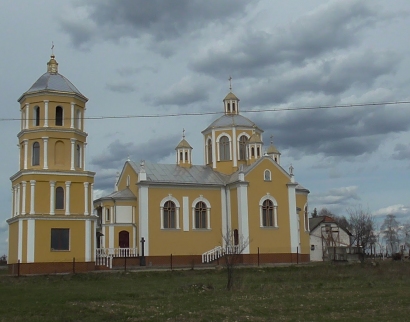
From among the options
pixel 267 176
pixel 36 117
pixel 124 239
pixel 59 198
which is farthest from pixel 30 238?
pixel 267 176

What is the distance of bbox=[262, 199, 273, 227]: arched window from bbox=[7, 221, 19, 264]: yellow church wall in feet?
63.6

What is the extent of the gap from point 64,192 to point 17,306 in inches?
769

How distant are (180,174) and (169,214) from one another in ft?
13.0

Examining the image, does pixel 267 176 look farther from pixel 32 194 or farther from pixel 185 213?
pixel 32 194

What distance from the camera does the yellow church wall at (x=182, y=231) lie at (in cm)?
4391

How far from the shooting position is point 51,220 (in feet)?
118

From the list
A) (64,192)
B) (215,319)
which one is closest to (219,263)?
(64,192)

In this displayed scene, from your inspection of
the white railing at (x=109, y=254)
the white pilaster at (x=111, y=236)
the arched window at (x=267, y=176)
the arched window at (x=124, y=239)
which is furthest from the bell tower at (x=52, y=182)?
the arched window at (x=267, y=176)

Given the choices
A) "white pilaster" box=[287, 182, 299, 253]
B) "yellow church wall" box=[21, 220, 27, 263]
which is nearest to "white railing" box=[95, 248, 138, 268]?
"yellow church wall" box=[21, 220, 27, 263]

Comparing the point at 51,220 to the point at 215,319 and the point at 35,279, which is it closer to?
the point at 35,279

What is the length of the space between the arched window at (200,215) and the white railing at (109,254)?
223 inches

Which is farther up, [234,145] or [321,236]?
[234,145]

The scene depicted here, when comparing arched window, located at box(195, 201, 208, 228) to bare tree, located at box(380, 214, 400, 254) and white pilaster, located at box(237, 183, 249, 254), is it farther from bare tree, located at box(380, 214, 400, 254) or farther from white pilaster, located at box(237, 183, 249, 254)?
bare tree, located at box(380, 214, 400, 254)

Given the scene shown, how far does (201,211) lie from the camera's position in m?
46.5
